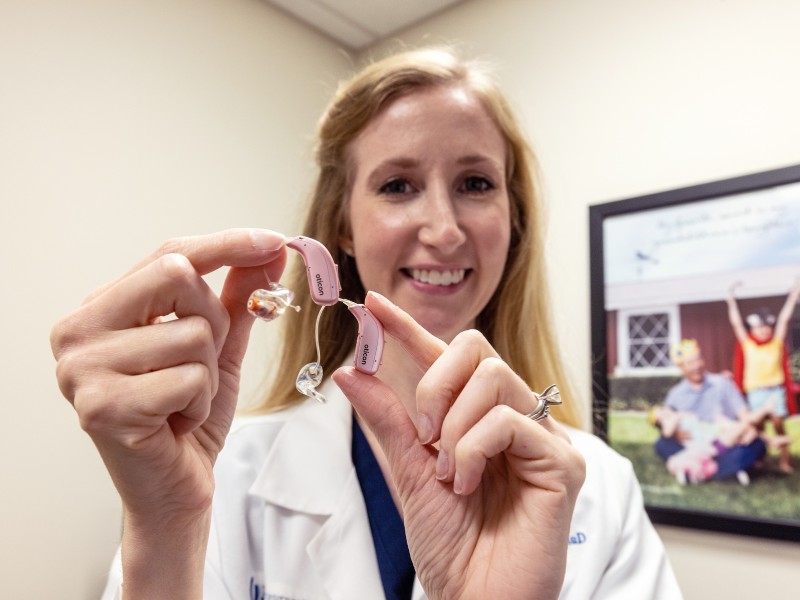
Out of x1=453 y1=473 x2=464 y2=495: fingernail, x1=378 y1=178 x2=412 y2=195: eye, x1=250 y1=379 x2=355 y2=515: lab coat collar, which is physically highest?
x1=378 y1=178 x2=412 y2=195: eye

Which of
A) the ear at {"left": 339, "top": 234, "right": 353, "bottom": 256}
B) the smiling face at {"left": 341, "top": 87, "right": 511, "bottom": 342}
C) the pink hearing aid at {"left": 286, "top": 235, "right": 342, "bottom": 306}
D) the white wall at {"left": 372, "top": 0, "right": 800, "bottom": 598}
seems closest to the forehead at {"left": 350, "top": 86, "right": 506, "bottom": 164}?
the smiling face at {"left": 341, "top": 87, "right": 511, "bottom": 342}

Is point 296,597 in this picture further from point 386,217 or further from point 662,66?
point 662,66

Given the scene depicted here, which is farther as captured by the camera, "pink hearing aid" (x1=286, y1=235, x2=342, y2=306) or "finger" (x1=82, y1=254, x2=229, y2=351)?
"pink hearing aid" (x1=286, y1=235, x2=342, y2=306)

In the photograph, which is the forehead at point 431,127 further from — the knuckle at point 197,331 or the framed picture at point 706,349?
the framed picture at point 706,349

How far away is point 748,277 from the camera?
1490 mm

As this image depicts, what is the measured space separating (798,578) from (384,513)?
997 mm

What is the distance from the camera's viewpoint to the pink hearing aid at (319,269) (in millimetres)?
682

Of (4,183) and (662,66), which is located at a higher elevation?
(662,66)

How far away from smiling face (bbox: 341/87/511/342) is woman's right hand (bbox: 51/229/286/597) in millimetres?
459

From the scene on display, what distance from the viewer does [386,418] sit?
678 millimetres

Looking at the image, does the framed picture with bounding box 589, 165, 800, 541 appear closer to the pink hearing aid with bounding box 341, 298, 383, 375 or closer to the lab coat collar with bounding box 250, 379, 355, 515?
the lab coat collar with bounding box 250, 379, 355, 515

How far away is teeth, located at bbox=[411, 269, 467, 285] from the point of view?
111 cm

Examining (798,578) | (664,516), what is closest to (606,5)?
(664,516)

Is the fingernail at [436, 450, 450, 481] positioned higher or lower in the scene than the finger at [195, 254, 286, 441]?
lower
